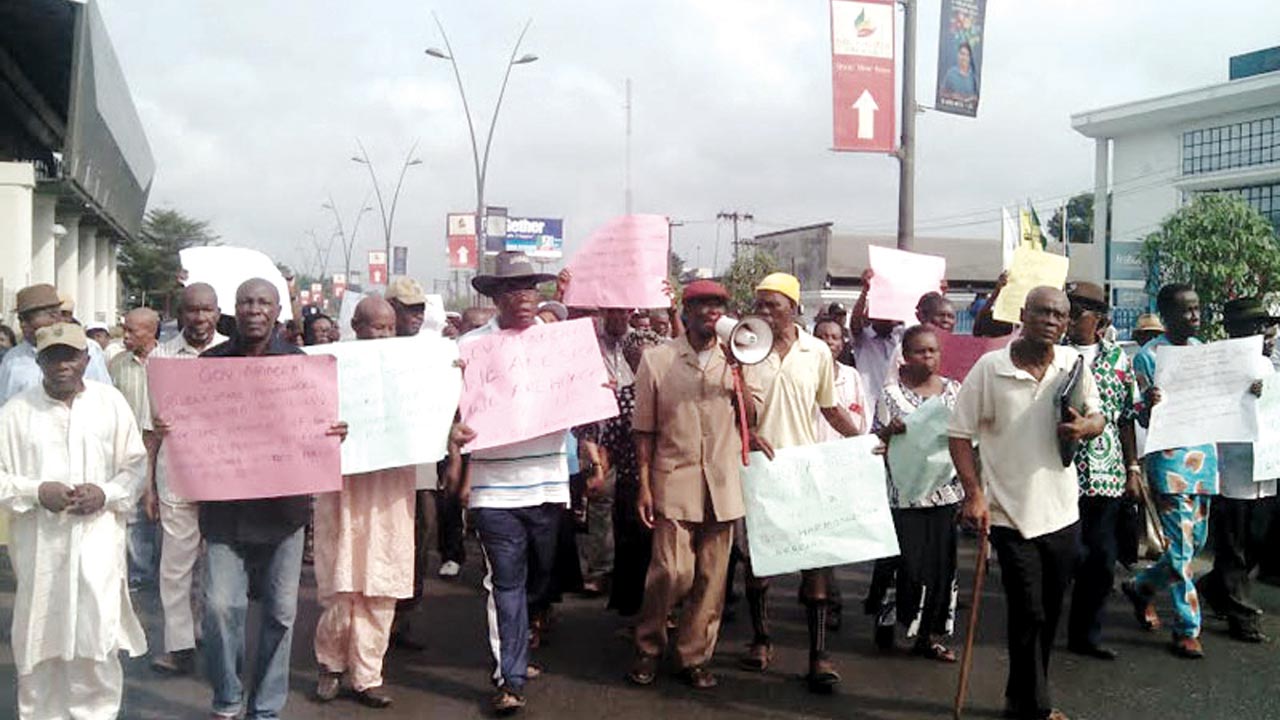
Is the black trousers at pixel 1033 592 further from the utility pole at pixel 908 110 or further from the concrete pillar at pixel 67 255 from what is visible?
the concrete pillar at pixel 67 255

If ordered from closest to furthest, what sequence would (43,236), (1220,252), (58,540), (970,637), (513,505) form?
(58,540)
(970,637)
(513,505)
(43,236)
(1220,252)

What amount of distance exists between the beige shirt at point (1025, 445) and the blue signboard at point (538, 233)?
42963mm

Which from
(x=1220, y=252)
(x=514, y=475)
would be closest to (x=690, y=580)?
(x=514, y=475)

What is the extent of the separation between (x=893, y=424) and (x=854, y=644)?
138 centimetres

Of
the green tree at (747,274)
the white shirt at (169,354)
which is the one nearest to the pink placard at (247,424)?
the white shirt at (169,354)

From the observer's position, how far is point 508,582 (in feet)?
16.4

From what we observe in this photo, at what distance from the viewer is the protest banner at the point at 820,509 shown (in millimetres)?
4957

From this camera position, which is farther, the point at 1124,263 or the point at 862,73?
the point at 1124,263

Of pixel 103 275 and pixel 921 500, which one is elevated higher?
pixel 103 275

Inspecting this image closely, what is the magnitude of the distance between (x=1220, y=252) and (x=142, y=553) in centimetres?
2877

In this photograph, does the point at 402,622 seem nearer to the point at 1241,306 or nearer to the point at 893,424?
the point at 893,424

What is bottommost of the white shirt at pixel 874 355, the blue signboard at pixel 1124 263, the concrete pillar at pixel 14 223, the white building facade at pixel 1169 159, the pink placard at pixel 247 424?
the pink placard at pixel 247 424

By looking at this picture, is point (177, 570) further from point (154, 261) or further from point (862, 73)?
point (154, 261)

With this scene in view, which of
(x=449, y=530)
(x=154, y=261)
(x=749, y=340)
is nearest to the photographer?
(x=749, y=340)
